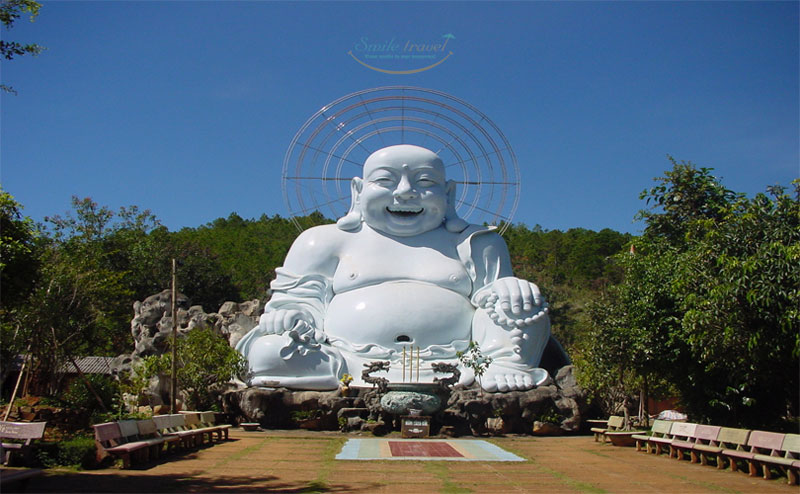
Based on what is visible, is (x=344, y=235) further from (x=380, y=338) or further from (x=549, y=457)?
(x=549, y=457)

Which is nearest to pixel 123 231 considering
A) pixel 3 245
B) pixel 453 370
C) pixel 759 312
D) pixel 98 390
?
pixel 98 390

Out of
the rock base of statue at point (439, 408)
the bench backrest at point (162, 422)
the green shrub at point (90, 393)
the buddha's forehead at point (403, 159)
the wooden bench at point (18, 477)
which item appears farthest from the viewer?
the buddha's forehead at point (403, 159)

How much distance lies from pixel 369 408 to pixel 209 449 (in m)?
3.63

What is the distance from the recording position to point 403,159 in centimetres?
1608

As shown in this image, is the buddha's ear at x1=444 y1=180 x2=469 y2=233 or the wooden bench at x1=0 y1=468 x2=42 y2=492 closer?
the wooden bench at x1=0 y1=468 x2=42 y2=492

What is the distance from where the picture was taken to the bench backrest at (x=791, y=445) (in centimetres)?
755

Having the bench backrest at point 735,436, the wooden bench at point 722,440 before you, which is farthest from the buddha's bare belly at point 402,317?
the bench backrest at point 735,436

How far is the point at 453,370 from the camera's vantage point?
45.8 feet

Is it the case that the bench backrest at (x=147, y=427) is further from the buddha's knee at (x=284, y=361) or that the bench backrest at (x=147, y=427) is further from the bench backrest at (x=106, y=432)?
the buddha's knee at (x=284, y=361)

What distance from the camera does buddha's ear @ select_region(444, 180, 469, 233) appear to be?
16938 mm

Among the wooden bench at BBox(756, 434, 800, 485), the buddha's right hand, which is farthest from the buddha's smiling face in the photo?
the wooden bench at BBox(756, 434, 800, 485)

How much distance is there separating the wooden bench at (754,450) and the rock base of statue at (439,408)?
4.93m

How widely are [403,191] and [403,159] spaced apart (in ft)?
2.29

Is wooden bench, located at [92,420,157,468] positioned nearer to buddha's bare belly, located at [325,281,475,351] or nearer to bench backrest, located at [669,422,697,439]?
bench backrest, located at [669,422,697,439]
